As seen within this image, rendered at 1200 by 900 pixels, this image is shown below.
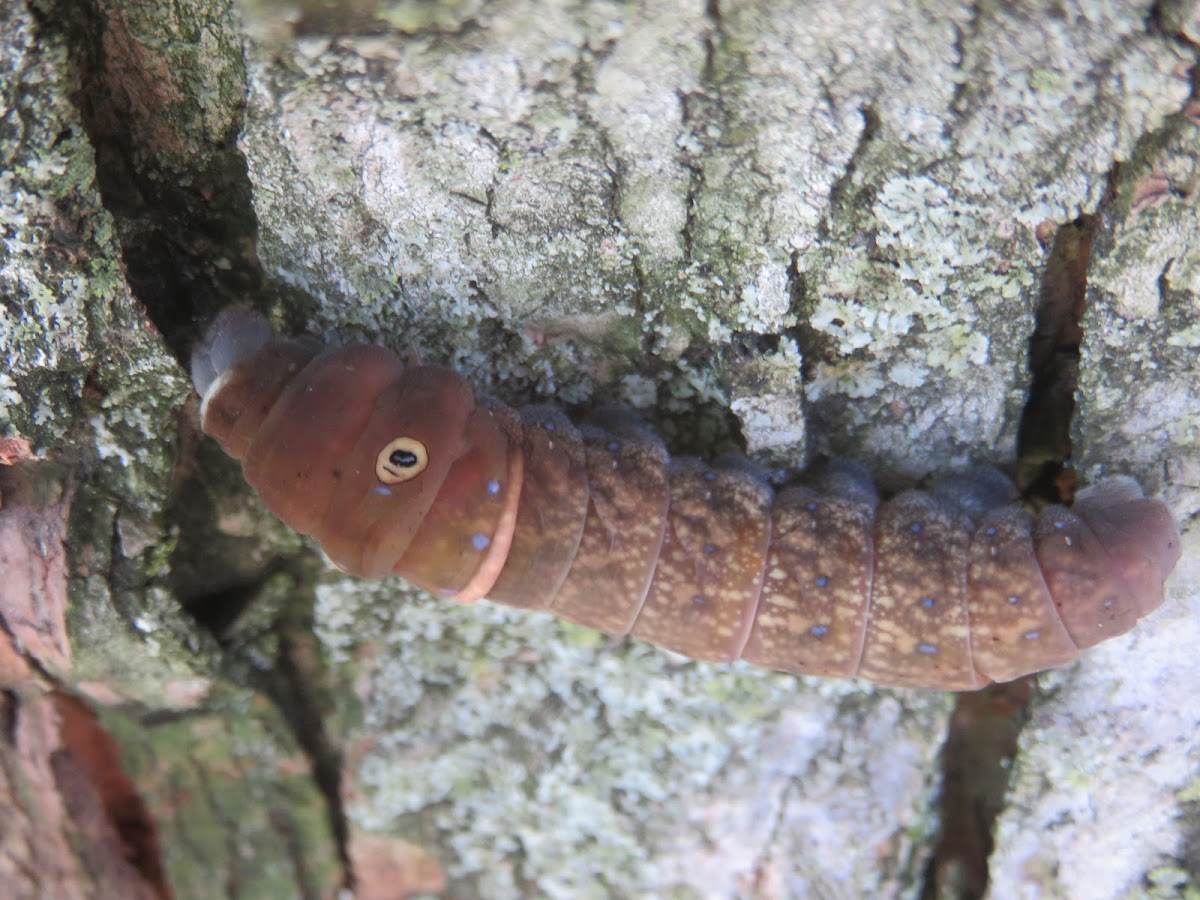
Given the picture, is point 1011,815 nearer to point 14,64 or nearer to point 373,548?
point 373,548

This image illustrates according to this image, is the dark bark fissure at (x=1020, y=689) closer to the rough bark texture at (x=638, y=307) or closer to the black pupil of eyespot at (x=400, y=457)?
the rough bark texture at (x=638, y=307)

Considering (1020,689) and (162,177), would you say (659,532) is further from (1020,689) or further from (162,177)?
(162,177)

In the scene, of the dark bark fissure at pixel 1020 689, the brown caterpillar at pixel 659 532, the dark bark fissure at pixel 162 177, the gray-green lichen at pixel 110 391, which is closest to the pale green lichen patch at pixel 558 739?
the dark bark fissure at pixel 1020 689

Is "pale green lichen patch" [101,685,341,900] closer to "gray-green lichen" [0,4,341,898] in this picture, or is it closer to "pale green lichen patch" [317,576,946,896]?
"gray-green lichen" [0,4,341,898]

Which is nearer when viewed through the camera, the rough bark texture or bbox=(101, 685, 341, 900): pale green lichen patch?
the rough bark texture

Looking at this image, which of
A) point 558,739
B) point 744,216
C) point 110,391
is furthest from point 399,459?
point 558,739

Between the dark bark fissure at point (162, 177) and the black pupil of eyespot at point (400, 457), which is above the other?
the dark bark fissure at point (162, 177)

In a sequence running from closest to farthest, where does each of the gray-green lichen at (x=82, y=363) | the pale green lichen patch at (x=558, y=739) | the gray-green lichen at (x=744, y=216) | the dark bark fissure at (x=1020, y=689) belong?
1. the gray-green lichen at (x=744, y=216)
2. the gray-green lichen at (x=82, y=363)
3. the dark bark fissure at (x=1020, y=689)
4. the pale green lichen patch at (x=558, y=739)

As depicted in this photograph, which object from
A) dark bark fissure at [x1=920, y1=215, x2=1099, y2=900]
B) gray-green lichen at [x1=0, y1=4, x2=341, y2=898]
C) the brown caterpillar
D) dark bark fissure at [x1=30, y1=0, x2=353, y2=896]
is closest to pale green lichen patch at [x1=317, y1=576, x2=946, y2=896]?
dark bark fissure at [x1=920, y1=215, x2=1099, y2=900]

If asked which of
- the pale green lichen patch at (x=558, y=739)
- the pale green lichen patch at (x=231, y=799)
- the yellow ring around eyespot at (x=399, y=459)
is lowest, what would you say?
the pale green lichen patch at (x=231, y=799)
